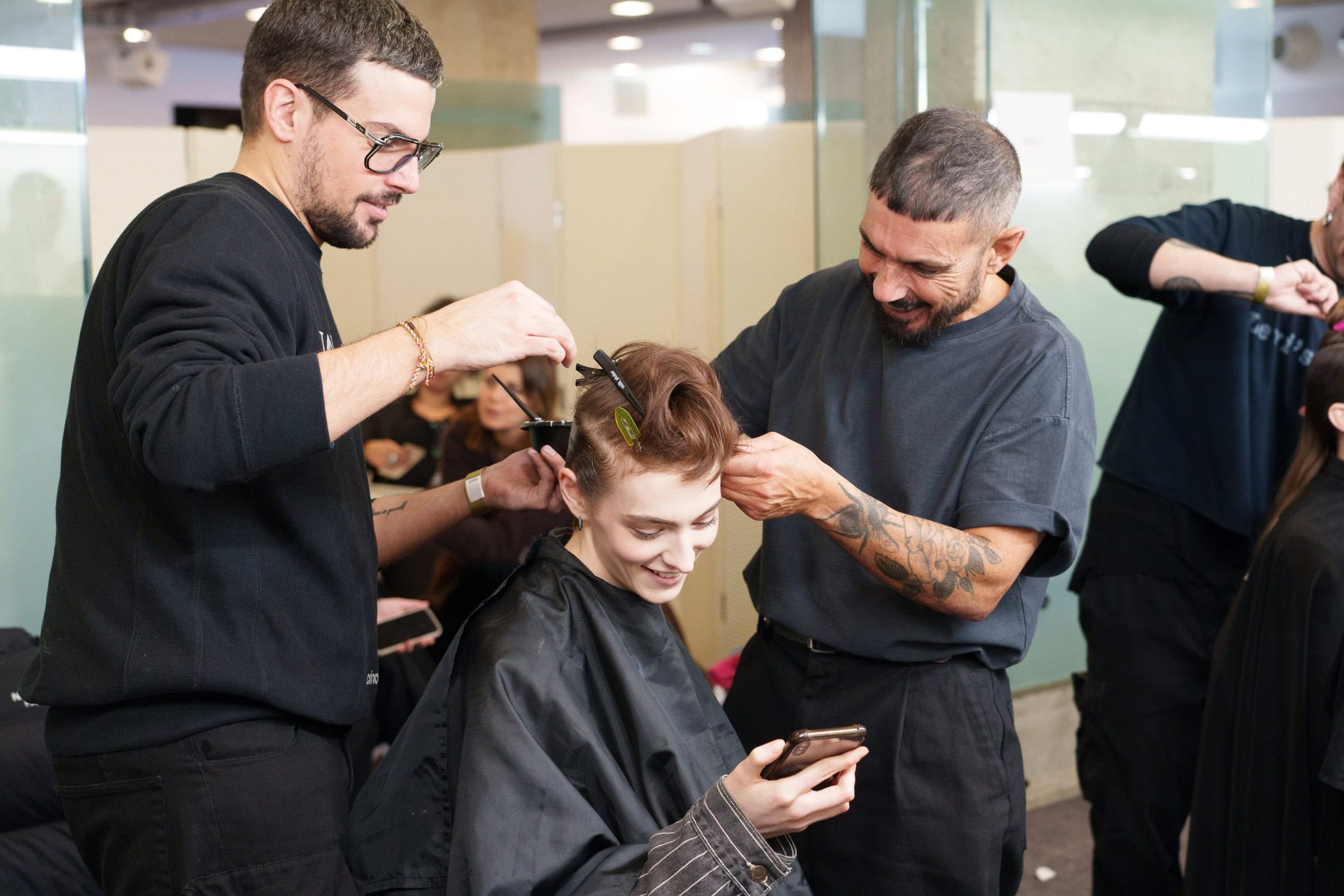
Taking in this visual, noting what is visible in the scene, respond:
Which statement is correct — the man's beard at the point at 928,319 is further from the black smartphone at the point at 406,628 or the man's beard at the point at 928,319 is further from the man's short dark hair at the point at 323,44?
the black smartphone at the point at 406,628

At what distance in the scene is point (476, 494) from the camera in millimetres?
1840

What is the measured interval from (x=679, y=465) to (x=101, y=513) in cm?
72

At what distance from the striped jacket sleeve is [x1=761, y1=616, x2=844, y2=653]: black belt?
512mm

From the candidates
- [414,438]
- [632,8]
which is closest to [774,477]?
[414,438]

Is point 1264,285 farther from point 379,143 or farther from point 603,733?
point 379,143

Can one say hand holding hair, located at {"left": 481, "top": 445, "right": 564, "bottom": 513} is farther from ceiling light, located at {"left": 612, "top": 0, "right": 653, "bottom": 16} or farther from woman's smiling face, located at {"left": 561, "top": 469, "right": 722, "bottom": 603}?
ceiling light, located at {"left": 612, "top": 0, "right": 653, "bottom": 16}

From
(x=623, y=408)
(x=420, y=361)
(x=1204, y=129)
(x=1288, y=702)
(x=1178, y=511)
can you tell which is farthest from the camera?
(x=1204, y=129)

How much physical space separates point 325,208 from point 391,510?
1.84 ft

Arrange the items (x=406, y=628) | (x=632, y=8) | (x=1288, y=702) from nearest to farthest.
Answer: (x=1288, y=702) → (x=406, y=628) → (x=632, y=8)

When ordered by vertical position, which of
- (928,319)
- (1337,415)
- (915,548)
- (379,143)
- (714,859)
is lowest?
(714,859)

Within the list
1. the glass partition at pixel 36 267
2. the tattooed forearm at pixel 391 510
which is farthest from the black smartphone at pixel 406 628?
the tattooed forearm at pixel 391 510

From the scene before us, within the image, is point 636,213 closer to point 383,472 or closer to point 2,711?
point 383,472

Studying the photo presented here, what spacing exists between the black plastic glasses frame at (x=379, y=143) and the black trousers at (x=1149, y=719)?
1.86 metres

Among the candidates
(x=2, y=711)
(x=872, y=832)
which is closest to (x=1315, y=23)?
(x=872, y=832)
